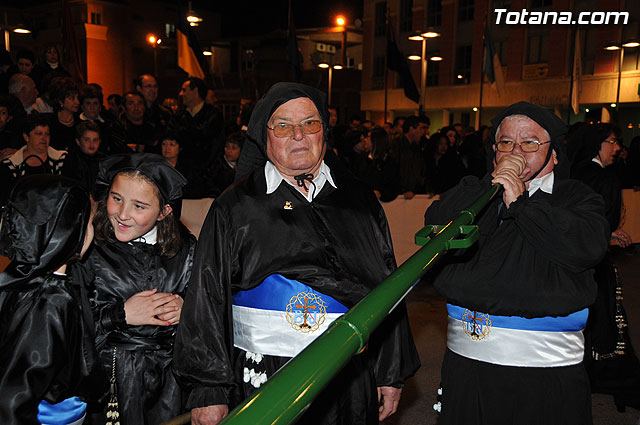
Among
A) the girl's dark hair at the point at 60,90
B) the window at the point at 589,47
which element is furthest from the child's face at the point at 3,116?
the window at the point at 589,47

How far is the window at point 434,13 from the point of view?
34.0 metres

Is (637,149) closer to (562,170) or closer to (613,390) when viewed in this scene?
(613,390)

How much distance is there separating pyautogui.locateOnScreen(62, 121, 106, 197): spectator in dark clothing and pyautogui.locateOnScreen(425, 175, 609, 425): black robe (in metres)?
4.39

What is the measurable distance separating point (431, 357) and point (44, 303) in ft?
14.7

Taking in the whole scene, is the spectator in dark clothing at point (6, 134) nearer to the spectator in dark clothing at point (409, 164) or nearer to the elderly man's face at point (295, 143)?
the elderly man's face at point (295, 143)

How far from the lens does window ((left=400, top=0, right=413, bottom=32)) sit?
3541 cm

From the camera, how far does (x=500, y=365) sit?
9.57 feet

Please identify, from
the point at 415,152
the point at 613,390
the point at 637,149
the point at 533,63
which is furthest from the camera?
the point at 533,63

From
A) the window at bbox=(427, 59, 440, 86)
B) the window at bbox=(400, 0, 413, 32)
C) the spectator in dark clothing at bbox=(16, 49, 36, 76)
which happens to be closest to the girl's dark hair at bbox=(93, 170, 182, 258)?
the spectator in dark clothing at bbox=(16, 49, 36, 76)

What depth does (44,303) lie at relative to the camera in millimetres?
2371

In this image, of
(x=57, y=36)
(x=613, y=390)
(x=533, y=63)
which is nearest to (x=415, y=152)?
(x=613, y=390)

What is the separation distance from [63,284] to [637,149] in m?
14.2

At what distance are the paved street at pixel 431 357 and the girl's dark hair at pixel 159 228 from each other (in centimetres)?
254

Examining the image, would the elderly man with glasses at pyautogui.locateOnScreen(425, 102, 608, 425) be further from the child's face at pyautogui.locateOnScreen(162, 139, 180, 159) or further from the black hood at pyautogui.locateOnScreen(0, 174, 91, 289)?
the child's face at pyautogui.locateOnScreen(162, 139, 180, 159)
